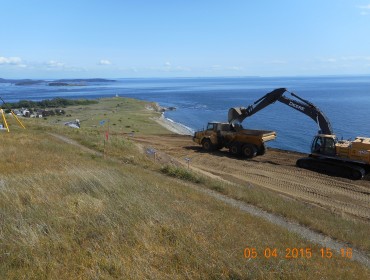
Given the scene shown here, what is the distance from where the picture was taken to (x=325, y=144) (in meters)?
22.1

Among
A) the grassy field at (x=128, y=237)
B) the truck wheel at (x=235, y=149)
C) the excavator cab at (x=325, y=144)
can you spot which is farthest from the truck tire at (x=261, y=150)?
the grassy field at (x=128, y=237)

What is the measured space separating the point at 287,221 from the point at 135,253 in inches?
257

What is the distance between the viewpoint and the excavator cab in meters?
21.9

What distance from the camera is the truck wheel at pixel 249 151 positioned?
27.2 m

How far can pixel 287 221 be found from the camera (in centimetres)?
1129

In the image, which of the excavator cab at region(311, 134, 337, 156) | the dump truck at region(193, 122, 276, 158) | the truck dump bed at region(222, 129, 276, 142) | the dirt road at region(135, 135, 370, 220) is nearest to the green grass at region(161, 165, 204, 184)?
the dirt road at region(135, 135, 370, 220)

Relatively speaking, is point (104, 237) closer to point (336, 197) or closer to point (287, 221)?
point (287, 221)

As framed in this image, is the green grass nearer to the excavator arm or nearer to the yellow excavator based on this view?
the yellow excavator

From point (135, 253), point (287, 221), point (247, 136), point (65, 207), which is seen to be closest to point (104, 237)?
point (135, 253)

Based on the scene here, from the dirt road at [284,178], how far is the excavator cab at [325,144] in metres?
1.45

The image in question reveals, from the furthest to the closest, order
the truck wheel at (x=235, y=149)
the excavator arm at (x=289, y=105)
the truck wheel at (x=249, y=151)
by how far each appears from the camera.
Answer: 1. the truck wheel at (x=235, y=149)
2. the truck wheel at (x=249, y=151)
3. the excavator arm at (x=289, y=105)

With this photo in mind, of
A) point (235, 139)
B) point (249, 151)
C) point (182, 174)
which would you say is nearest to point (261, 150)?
point (249, 151)

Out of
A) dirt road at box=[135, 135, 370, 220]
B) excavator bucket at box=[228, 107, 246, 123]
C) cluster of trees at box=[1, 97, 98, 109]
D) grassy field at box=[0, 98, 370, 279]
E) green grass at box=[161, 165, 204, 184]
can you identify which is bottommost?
dirt road at box=[135, 135, 370, 220]

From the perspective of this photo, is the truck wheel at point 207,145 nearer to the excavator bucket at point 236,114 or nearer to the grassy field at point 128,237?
the excavator bucket at point 236,114
